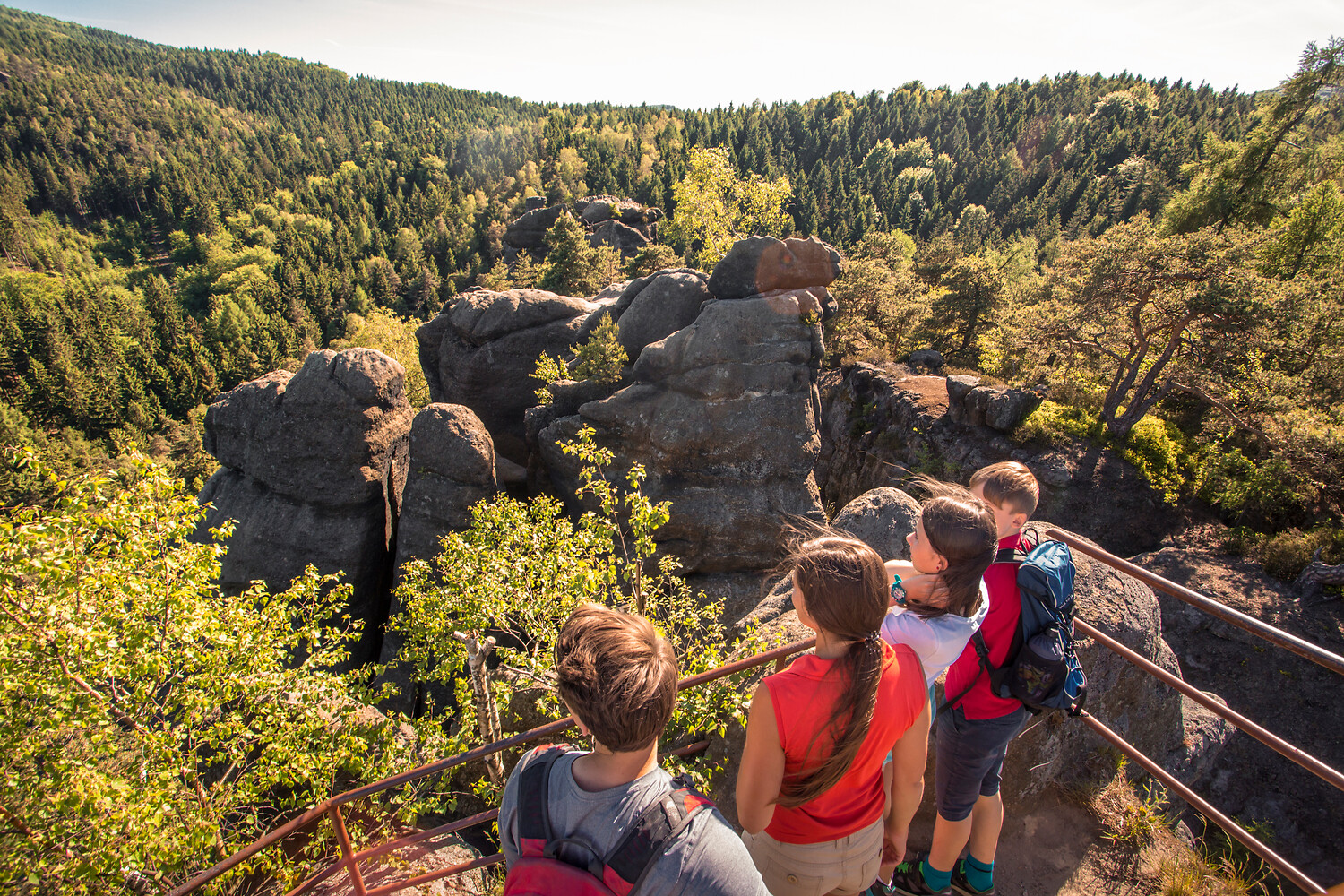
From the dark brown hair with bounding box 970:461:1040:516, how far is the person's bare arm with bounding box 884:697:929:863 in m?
1.63

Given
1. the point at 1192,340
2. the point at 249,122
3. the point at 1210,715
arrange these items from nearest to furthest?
the point at 1210,715, the point at 1192,340, the point at 249,122

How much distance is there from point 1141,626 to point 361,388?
19.1 meters

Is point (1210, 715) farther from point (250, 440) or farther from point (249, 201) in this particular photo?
point (249, 201)

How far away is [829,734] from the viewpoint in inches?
107

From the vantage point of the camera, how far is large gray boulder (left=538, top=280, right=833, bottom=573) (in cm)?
1916

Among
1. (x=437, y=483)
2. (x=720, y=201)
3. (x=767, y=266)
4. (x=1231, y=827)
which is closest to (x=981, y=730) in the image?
(x=1231, y=827)

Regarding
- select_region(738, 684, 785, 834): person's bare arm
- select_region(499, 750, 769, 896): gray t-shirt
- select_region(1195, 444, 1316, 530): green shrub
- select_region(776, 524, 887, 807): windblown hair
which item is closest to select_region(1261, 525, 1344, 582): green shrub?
select_region(1195, 444, 1316, 530): green shrub

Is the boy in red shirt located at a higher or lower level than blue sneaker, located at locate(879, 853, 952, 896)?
higher

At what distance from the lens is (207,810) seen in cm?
683

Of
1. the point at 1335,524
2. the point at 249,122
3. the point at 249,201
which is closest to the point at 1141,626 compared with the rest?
the point at 1335,524

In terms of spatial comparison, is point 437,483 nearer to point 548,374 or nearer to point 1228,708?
point 548,374

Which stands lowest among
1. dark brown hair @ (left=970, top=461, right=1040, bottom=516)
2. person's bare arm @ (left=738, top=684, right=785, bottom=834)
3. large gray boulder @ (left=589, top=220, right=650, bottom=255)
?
large gray boulder @ (left=589, top=220, right=650, bottom=255)

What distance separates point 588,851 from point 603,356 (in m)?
19.5

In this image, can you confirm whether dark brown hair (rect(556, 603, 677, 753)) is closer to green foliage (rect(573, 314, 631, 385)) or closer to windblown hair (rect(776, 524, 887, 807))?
windblown hair (rect(776, 524, 887, 807))
